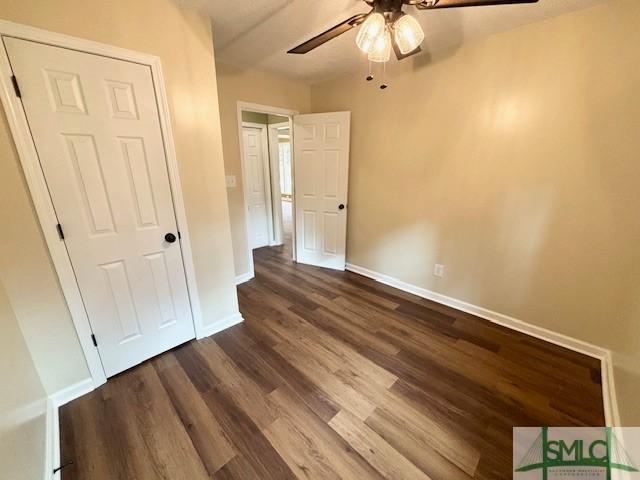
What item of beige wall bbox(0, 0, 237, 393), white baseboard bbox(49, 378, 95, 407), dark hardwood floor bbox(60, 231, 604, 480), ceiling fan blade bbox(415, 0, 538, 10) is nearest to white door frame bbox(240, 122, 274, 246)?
beige wall bbox(0, 0, 237, 393)

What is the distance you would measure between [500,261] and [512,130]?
3.67 ft

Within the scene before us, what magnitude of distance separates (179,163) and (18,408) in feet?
4.97

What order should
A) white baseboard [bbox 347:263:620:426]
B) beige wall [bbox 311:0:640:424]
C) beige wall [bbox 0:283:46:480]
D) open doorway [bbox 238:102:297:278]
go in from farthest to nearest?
open doorway [bbox 238:102:297:278], beige wall [bbox 311:0:640:424], white baseboard [bbox 347:263:620:426], beige wall [bbox 0:283:46:480]

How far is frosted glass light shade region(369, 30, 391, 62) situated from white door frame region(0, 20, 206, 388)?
136 cm

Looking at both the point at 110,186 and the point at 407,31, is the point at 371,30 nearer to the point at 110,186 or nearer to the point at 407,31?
the point at 407,31

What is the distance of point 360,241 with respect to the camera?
335 centimetres

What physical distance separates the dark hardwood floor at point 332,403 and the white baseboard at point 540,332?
0.21ft

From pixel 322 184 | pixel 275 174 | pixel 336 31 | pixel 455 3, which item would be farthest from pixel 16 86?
pixel 275 174

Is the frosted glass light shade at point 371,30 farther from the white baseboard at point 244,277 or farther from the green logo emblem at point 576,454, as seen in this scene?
the white baseboard at point 244,277

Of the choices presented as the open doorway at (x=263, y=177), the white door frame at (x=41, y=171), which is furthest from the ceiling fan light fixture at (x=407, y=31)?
the open doorway at (x=263, y=177)

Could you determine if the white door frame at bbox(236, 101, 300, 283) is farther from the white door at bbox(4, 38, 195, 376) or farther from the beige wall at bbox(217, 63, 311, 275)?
the white door at bbox(4, 38, 195, 376)

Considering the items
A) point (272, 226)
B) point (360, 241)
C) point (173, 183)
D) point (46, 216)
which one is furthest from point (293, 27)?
point (272, 226)

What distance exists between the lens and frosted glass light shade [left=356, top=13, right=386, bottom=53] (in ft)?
4.10

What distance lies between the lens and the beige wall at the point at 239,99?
270 cm
